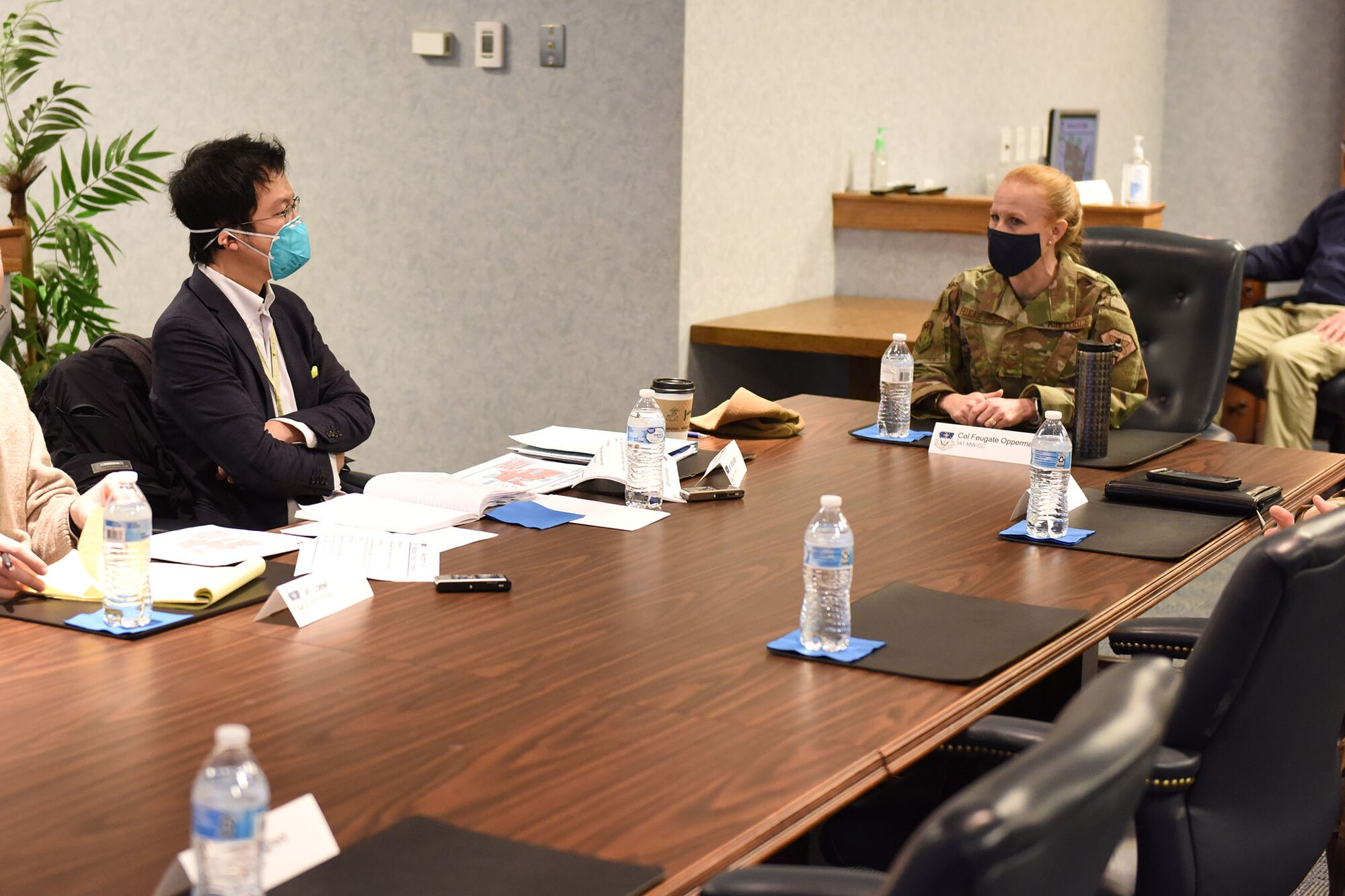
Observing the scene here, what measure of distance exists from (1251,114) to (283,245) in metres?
6.93

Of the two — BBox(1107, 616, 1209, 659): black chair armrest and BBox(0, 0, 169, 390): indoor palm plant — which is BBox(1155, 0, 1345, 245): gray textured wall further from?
BBox(1107, 616, 1209, 659): black chair armrest

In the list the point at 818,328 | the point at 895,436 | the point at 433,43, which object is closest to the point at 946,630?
the point at 895,436

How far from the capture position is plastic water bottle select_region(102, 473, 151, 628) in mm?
1900

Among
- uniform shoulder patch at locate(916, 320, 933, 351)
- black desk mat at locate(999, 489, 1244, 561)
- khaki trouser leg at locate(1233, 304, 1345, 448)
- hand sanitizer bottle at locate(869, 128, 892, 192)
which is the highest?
hand sanitizer bottle at locate(869, 128, 892, 192)

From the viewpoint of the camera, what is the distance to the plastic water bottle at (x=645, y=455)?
8.63ft

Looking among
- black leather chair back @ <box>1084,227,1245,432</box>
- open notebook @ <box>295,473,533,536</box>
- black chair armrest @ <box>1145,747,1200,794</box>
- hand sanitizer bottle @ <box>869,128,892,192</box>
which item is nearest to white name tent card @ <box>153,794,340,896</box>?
black chair armrest @ <box>1145,747,1200,794</box>

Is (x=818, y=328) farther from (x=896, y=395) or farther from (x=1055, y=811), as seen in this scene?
(x=1055, y=811)

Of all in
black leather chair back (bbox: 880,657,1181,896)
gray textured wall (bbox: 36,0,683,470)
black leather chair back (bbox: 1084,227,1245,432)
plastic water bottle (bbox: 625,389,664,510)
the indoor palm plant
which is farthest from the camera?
gray textured wall (bbox: 36,0,683,470)

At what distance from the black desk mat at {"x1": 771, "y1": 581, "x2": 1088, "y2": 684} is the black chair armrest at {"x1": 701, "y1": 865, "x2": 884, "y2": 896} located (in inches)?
19.5

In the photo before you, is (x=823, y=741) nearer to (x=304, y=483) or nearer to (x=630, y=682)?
(x=630, y=682)

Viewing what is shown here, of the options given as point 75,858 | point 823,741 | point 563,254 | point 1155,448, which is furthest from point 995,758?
point 563,254

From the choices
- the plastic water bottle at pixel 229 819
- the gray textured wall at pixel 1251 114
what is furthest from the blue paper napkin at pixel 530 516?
the gray textured wall at pixel 1251 114

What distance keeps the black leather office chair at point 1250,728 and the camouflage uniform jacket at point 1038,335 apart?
1588 millimetres

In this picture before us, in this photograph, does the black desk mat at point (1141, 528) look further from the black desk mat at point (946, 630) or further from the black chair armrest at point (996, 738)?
the black chair armrest at point (996, 738)
